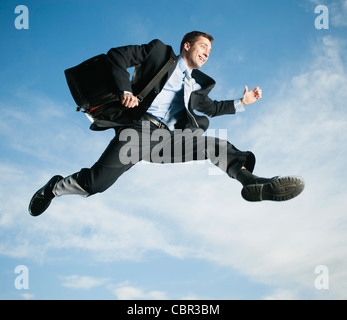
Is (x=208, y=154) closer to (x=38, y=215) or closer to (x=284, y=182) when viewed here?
(x=284, y=182)

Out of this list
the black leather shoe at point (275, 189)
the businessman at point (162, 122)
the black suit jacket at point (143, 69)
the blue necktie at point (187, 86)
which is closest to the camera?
the black leather shoe at point (275, 189)

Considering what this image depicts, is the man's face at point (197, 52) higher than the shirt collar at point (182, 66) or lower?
higher

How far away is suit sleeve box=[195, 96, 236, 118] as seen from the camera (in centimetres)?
460

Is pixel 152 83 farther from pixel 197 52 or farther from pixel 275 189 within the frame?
pixel 275 189

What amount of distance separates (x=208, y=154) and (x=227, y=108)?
111 centimetres

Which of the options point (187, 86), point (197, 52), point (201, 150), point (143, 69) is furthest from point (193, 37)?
point (201, 150)

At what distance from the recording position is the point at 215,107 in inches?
185

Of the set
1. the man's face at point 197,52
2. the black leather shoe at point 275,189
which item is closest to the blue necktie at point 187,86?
the man's face at point 197,52

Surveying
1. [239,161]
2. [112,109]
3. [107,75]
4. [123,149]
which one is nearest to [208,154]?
[239,161]

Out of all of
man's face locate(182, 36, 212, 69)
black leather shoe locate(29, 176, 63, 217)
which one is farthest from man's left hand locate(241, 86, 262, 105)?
black leather shoe locate(29, 176, 63, 217)

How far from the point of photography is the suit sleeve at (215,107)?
15.1 feet

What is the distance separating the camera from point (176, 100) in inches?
161

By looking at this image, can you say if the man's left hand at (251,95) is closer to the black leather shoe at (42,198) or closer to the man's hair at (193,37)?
the man's hair at (193,37)

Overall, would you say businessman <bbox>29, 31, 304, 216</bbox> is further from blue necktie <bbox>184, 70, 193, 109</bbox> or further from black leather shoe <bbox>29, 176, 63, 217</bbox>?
black leather shoe <bbox>29, 176, 63, 217</bbox>
